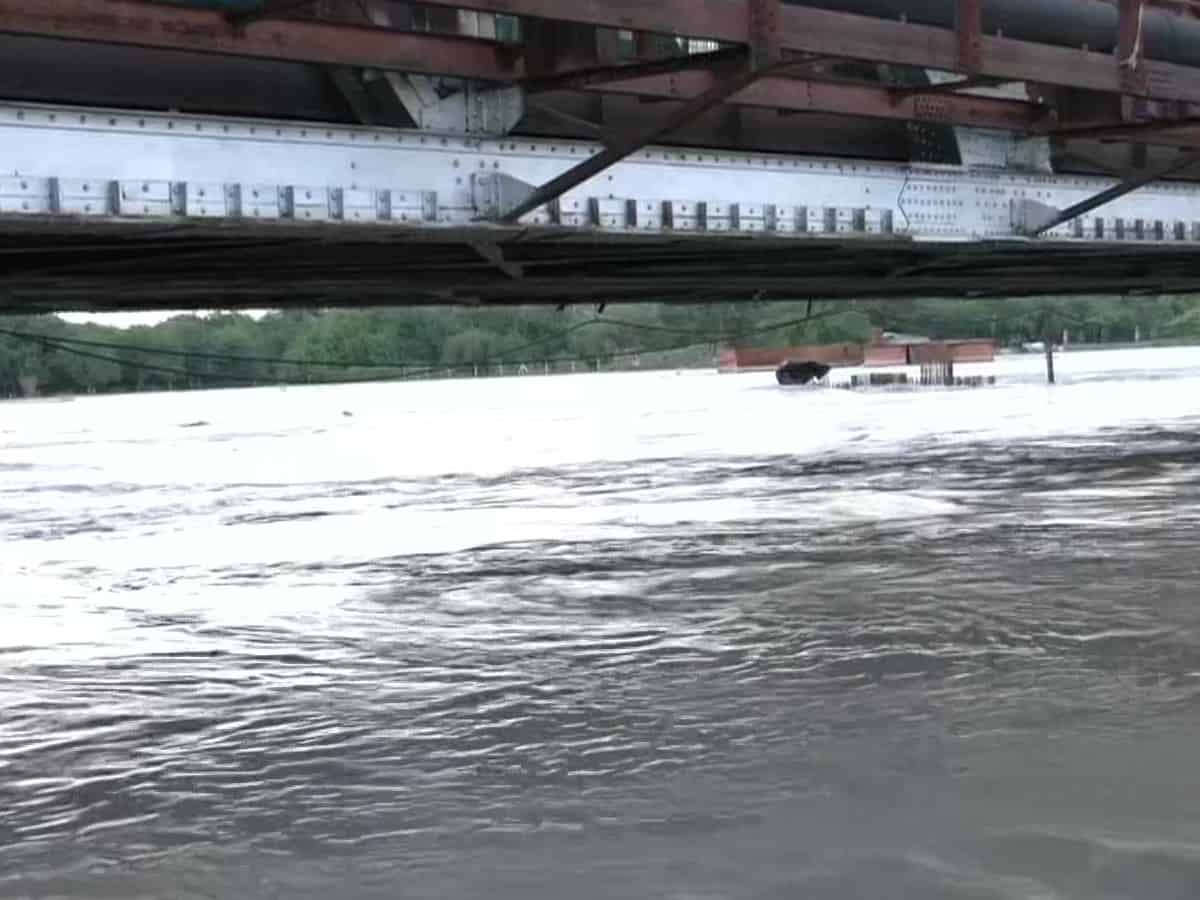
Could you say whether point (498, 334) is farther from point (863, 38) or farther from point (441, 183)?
point (863, 38)

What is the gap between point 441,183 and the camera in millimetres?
8203

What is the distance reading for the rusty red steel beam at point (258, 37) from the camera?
657 cm

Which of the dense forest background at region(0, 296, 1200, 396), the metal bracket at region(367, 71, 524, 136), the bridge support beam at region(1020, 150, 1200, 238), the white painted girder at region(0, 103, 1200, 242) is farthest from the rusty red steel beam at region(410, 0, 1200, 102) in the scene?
the dense forest background at region(0, 296, 1200, 396)

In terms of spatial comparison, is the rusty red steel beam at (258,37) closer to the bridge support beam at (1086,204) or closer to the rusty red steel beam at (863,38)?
the rusty red steel beam at (863,38)

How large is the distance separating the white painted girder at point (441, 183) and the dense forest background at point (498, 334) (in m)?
59.1

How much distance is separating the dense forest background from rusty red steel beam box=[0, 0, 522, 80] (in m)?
60.7

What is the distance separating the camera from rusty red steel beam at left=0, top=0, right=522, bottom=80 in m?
6.57

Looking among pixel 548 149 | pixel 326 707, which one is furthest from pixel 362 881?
pixel 548 149

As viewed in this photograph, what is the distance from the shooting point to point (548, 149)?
855cm

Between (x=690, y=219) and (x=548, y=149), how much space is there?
3.73 ft

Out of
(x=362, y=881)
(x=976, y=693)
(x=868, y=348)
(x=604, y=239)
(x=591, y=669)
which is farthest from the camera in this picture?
(x=868, y=348)

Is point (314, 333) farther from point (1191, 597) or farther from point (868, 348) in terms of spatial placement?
point (1191, 597)

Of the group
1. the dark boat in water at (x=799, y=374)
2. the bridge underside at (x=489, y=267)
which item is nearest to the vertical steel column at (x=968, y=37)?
the bridge underside at (x=489, y=267)

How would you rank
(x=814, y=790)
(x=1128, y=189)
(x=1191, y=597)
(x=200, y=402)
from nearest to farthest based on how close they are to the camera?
1. (x=814, y=790)
2. (x=1191, y=597)
3. (x=1128, y=189)
4. (x=200, y=402)
